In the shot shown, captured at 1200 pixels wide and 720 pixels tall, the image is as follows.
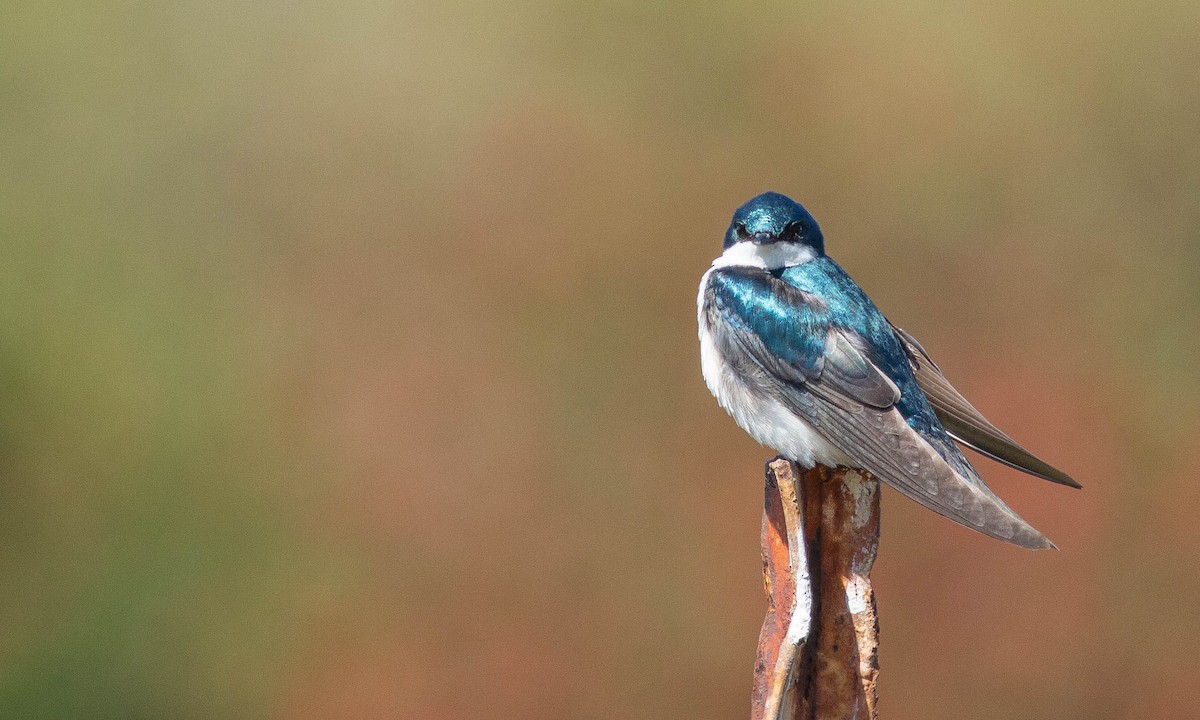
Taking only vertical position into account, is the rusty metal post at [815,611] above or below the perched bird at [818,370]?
below

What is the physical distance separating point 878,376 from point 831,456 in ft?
0.58

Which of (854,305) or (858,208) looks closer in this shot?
(854,305)

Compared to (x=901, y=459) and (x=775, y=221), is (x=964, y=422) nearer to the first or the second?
(x=901, y=459)

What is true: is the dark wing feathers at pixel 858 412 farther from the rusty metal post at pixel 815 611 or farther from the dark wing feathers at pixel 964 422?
the rusty metal post at pixel 815 611

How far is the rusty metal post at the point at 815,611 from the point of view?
1656mm

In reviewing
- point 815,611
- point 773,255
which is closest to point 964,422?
point 773,255

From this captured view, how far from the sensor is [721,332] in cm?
243

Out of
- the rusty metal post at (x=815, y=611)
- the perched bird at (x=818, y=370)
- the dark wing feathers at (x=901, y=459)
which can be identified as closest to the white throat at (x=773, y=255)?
the perched bird at (x=818, y=370)

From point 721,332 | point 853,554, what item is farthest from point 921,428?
point 853,554

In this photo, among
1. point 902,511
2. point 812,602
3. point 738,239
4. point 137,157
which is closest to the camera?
point 812,602

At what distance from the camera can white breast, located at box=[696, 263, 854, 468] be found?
2.26 metres

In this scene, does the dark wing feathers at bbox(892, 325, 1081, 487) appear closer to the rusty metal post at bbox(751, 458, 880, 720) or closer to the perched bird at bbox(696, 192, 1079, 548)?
the perched bird at bbox(696, 192, 1079, 548)

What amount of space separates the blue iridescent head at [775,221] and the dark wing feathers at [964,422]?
0.27 metres

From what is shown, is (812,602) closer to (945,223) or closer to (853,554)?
(853,554)
